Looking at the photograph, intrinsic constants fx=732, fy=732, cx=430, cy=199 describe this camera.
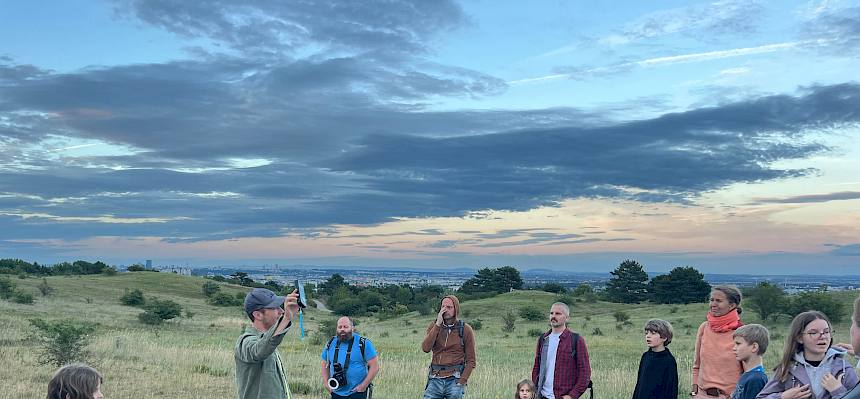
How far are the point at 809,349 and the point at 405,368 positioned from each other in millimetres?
12692

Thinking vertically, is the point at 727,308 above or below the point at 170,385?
above

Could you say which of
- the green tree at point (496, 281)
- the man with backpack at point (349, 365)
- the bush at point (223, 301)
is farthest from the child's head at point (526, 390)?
the green tree at point (496, 281)

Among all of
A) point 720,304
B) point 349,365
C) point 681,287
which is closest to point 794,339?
point 720,304

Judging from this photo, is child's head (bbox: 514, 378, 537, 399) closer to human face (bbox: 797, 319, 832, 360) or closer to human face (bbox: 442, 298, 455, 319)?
human face (bbox: 442, 298, 455, 319)

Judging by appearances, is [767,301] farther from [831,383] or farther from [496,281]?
[496,281]

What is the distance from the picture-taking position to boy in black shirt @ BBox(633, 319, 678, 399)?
711cm

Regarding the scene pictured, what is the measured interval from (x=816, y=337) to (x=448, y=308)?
4.27 meters

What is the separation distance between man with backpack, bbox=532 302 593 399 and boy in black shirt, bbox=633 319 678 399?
1.79 feet

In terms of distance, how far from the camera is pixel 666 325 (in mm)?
7281

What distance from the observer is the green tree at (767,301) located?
37.5 meters

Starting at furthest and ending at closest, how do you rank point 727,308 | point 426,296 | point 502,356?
point 426,296 < point 502,356 < point 727,308

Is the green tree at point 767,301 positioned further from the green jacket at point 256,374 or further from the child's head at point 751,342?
the green jacket at point 256,374

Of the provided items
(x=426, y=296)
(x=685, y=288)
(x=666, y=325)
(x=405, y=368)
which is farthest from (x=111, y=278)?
(x=666, y=325)

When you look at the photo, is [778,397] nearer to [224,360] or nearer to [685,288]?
[224,360]
